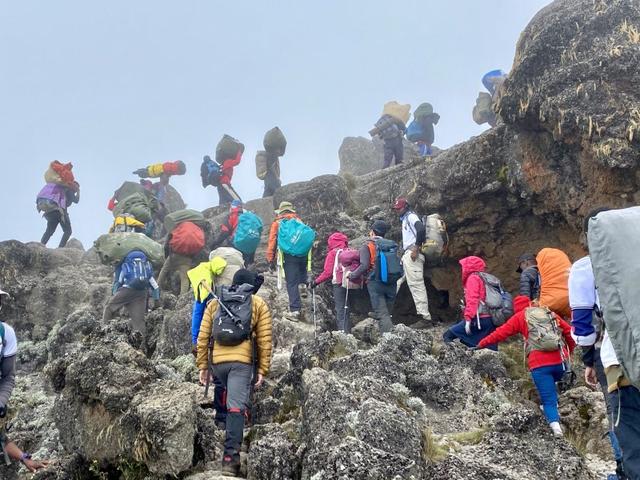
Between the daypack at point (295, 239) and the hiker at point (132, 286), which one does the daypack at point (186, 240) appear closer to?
the hiker at point (132, 286)

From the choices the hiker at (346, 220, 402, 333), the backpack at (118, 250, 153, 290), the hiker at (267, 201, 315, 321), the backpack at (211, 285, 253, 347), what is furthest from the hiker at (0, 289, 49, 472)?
the hiker at (346, 220, 402, 333)

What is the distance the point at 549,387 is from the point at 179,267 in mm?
12126

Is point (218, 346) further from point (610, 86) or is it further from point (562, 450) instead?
point (610, 86)

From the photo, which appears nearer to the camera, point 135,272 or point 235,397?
point 235,397

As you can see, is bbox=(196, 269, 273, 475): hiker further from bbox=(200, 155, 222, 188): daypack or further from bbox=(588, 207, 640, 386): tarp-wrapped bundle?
bbox=(200, 155, 222, 188): daypack

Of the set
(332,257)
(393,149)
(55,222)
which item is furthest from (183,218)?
(393,149)

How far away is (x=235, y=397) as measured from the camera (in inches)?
289

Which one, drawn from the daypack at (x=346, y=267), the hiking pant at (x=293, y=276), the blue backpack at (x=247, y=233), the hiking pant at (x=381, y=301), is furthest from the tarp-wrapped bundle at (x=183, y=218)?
the hiking pant at (x=381, y=301)

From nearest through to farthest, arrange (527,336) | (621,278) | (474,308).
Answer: (621,278) → (527,336) → (474,308)

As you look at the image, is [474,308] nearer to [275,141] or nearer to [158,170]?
[275,141]

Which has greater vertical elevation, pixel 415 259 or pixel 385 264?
pixel 415 259

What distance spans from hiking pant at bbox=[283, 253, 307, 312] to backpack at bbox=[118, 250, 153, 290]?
345 centimetres

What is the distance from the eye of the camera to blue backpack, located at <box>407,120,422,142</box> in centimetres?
2939

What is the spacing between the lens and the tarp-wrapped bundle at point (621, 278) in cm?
381
